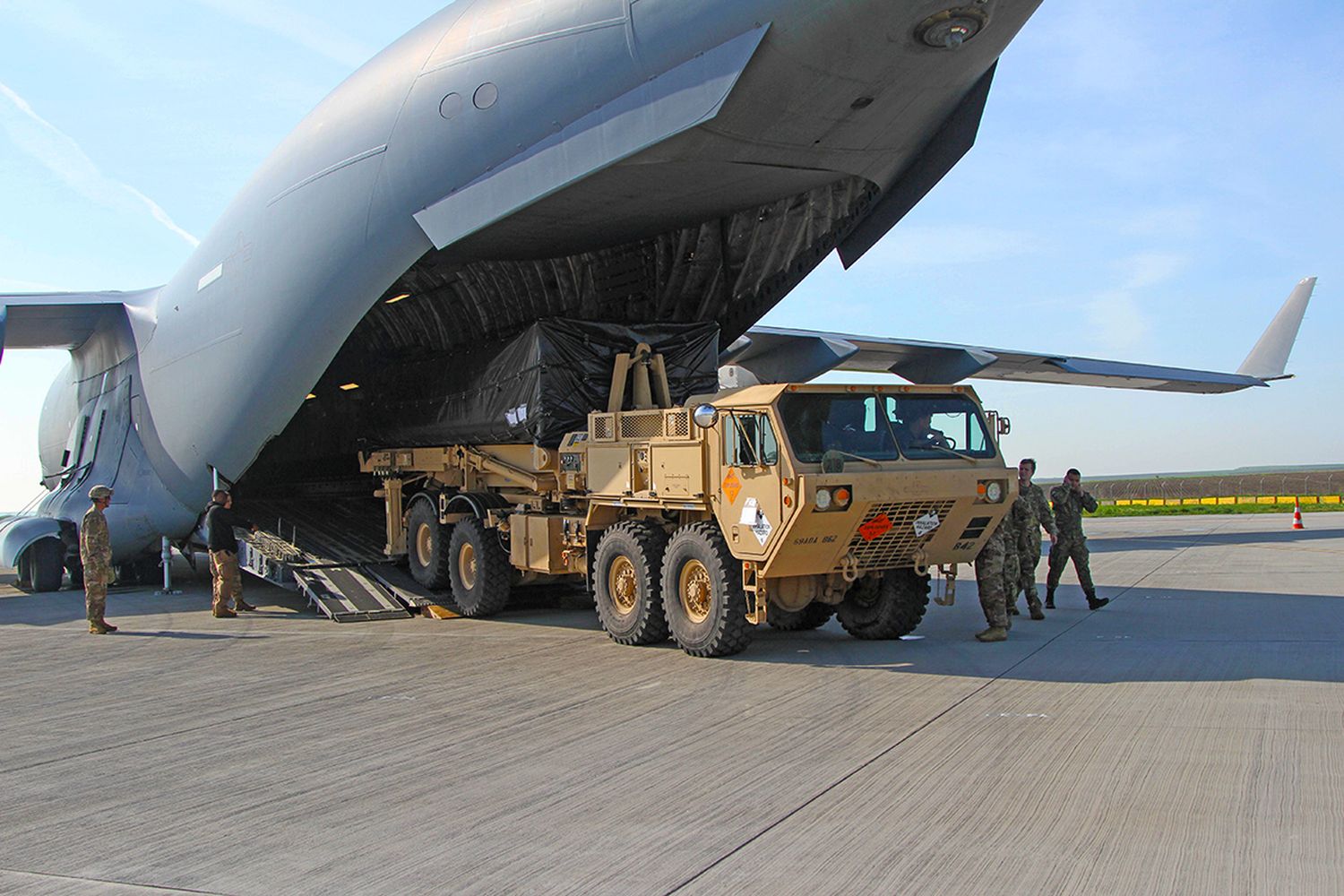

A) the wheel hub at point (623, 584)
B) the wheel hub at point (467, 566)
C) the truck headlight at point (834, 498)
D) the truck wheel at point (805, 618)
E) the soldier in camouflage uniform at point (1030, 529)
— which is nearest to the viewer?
the truck headlight at point (834, 498)

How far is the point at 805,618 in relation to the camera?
10375mm

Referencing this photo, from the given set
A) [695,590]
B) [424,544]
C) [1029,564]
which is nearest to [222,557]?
[424,544]

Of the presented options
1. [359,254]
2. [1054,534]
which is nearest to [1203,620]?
[1054,534]

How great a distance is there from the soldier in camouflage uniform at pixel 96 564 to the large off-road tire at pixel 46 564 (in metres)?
4.93

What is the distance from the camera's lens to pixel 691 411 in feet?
30.0

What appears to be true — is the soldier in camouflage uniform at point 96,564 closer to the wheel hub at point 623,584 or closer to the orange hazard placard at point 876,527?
the wheel hub at point 623,584

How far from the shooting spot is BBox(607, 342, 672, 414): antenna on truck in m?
11.5

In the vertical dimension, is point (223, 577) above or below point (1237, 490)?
below

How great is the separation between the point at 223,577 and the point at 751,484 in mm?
7520

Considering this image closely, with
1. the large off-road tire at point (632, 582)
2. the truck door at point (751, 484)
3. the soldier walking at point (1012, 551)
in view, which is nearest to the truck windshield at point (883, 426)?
the truck door at point (751, 484)

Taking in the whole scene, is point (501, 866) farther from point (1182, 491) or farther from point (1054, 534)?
point (1182, 491)

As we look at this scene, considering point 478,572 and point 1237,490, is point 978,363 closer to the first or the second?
point 478,572

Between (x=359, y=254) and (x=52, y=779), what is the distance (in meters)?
6.70

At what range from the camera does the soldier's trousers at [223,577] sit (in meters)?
13.0
